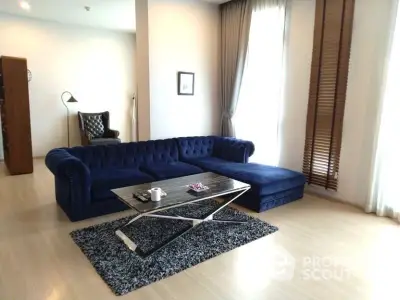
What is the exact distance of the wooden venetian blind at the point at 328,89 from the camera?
3.67 metres

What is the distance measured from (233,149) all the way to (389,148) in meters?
2.09

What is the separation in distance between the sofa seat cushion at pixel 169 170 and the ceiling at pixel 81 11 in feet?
9.07

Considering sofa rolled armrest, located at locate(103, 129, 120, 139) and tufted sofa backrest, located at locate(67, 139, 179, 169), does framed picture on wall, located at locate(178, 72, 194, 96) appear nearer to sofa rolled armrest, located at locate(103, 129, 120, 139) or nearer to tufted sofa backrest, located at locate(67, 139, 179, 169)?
tufted sofa backrest, located at locate(67, 139, 179, 169)

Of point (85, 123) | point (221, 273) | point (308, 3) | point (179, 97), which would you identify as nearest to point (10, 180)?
point (85, 123)

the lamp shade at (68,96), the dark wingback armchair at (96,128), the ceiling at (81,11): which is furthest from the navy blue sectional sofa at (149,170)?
the lamp shade at (68,96)

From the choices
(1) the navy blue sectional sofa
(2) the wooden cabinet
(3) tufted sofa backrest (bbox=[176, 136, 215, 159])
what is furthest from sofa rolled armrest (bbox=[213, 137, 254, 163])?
(2) the wooden cabinet

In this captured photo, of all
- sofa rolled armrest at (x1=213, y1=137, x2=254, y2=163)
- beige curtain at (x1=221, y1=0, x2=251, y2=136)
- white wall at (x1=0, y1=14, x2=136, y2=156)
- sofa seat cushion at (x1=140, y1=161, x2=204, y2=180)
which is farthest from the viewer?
white wall at (x1=0, y1=14, x2=136, y2=156)

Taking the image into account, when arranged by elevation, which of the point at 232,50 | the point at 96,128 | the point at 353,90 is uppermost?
the point at 232,50

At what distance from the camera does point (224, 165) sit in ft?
13.8

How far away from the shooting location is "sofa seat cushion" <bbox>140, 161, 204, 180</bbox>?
377cm

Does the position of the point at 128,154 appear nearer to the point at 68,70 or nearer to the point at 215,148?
the point at 215,148

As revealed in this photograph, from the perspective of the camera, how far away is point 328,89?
387 centimetres

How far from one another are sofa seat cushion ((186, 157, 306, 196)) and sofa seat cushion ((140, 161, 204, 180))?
225 mm

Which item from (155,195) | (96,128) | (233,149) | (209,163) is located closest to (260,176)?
(209,163)
